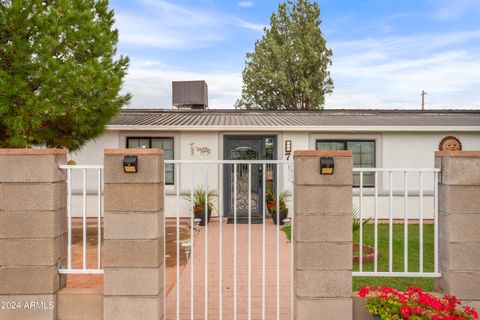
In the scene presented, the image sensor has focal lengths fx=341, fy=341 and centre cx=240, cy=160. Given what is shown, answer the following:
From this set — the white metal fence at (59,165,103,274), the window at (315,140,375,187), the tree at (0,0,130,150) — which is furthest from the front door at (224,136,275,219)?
the tree at (0,0,130,150)

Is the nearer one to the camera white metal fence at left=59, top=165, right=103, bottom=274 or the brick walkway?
white metal fence at left=59, top=165, right=103, bottom=274

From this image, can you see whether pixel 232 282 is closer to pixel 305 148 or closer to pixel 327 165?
pixel 327 165

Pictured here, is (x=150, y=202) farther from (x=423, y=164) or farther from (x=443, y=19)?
(x=443, y=19)

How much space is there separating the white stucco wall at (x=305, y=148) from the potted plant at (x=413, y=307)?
6902mm

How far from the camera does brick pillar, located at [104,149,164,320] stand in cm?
307

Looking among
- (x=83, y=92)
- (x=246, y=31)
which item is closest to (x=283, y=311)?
(x=83, y=92)

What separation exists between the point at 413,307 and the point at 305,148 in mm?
7418

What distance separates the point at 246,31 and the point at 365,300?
80.8 feet

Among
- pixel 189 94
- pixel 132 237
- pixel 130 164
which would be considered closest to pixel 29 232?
pixel 132 237

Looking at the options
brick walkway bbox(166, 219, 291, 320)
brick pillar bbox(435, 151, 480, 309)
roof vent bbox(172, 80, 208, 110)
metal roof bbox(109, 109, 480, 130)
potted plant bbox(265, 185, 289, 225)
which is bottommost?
brick walkway bbox(166, 219, 291, 320)

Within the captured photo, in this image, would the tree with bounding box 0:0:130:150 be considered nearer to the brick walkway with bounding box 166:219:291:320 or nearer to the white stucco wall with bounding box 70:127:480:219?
the brick walkway with bounding box 166:219:291:320

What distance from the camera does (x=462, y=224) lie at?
3168mm

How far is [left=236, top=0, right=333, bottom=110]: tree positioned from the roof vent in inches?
399

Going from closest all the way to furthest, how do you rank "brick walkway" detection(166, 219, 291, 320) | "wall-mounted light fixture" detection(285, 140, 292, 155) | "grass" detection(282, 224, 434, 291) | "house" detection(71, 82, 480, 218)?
"brick walkway" detection(166, 219, 291, 320), "grass" detection(282, 224, 434, 291), "house" detection(71, 82, 480, 218), "wall-mounted light fixture" detection(285, 140, 292, 155)
